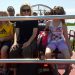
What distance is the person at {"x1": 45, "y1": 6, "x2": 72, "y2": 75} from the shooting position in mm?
5352

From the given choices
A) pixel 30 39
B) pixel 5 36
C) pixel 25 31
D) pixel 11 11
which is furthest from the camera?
pixel 11 11

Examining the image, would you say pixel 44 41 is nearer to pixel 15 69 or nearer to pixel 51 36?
pixel 51 36

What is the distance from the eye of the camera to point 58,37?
545 cm

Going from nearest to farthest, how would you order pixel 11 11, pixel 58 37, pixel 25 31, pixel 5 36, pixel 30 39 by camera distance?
1. pixel 30 39
2. pixel 58 37
3. pixel 25 31
4. pixel 5 36
5. pixel 11 11

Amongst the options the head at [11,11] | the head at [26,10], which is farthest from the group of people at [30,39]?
the head at [11,11]

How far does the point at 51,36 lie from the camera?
215 inches

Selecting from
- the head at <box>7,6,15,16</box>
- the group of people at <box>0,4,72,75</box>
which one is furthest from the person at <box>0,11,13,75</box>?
the head at <box>7,6,15,16</box>

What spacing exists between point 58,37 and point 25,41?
57 cm

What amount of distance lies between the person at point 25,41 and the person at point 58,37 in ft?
0.85

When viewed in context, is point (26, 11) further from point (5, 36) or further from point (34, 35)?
point (5, 36)

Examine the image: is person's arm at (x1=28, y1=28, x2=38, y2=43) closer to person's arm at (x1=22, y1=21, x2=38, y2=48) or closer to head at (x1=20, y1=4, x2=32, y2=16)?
person's arm at (x1=22, y1=21, x2=38, y2=48)

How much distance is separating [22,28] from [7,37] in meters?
0.36

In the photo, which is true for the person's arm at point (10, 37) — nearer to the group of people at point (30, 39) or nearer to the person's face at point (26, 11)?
the group of people at point (30, 39)

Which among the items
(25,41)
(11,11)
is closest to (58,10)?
(25,41)
